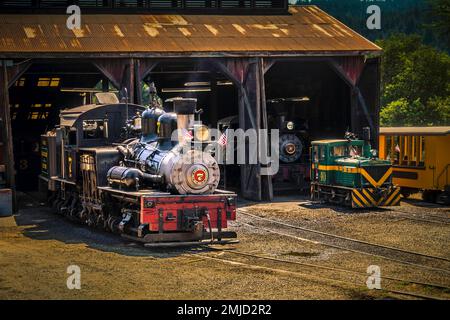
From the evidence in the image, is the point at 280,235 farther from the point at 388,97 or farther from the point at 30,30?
the point at 388,97

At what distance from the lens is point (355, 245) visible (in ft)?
62.7

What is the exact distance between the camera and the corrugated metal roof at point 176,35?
96.0ft

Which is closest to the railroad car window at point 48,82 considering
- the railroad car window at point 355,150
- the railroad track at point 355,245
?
the railroad car window at point 355,150

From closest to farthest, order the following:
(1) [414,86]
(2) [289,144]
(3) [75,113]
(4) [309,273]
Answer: (4) [309,273]
(3) [75,113]
(2) [289,144]
(1) [414,86]

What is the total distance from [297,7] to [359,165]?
13.5 metres

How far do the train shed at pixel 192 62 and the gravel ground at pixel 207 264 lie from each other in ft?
22.7

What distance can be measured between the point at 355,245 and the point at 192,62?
16196mm

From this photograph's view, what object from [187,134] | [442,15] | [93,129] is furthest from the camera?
[442,15]

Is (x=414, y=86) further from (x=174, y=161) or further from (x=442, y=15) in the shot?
(x=174, y=161)

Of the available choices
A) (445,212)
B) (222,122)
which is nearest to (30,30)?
(222,122)

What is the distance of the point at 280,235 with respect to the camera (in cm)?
2081

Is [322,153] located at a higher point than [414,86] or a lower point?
lower

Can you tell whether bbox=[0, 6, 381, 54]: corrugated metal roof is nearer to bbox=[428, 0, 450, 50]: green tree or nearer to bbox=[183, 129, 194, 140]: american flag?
bbox=[183, 129, 194, 140]: american flag

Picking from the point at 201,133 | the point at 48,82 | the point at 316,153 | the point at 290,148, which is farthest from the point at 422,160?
the point at 48,82
